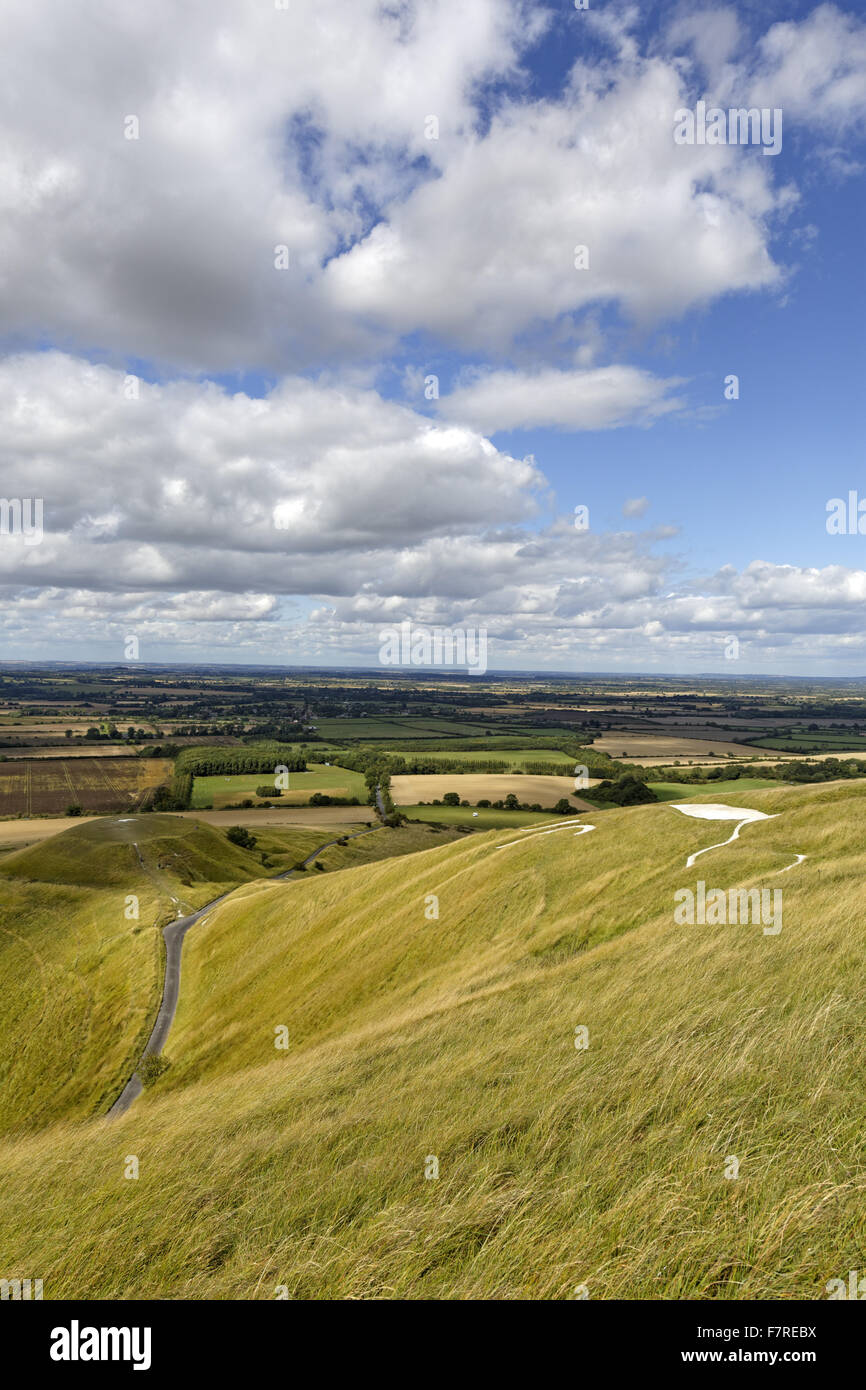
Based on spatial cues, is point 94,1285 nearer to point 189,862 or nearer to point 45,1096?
point 45,1096

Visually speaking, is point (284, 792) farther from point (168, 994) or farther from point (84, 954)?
point (168, 994)

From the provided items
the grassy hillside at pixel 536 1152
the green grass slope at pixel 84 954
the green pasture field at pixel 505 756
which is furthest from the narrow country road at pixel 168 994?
the green pasture field at pixel 505 756

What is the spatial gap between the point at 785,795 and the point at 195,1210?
50218 mm

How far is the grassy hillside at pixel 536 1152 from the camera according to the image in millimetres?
6469

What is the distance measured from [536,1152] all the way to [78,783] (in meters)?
182

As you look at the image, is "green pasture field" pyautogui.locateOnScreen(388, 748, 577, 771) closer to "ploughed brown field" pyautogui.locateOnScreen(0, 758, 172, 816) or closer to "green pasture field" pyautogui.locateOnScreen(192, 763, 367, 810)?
"green pasture field" pyautogui.locateOnScreen(192, 763, 367, 810)

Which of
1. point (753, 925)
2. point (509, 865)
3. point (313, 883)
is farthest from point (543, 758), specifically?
point (753, 925)

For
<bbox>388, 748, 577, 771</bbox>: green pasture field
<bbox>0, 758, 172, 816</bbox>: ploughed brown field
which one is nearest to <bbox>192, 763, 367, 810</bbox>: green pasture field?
<bbox>0, 758, 172, 816</bbox>: ploughed brown field

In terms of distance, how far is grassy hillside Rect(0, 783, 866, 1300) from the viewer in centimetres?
647

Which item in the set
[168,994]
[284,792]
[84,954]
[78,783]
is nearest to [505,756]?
[284,792]

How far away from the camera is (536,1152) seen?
8.72 m

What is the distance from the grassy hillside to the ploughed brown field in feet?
454

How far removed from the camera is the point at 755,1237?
608cm

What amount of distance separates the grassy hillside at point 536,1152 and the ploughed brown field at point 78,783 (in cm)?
13835
